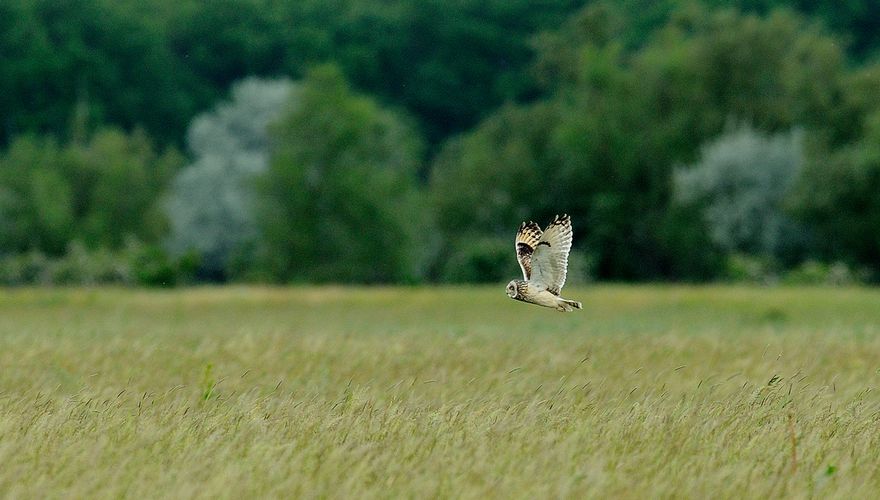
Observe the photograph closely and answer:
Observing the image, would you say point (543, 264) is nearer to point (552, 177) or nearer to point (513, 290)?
point (513, 290)

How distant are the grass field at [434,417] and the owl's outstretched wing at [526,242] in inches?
37.6

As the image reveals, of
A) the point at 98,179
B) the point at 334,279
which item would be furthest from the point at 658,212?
the point at 98,179

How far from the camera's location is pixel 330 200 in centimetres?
5475

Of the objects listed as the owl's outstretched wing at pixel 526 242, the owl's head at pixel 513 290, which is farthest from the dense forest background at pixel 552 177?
the owl's head at pixel 513 290

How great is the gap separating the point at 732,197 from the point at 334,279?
14.4 meters

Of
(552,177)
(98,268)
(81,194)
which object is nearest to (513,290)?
(98,268)

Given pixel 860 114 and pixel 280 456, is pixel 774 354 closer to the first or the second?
pixel 280 456

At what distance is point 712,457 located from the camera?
27.1 feet

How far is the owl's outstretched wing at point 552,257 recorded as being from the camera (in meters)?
9.18

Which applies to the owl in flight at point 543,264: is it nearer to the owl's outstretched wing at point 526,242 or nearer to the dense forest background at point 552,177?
the owl's outstretched wing at point 526,242

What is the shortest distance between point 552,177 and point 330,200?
11.8 metres

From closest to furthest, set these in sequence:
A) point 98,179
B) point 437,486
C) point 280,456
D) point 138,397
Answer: point 437,486
point 280,456
point 138,397
point 98,179

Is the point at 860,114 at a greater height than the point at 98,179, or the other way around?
the point at 860,114

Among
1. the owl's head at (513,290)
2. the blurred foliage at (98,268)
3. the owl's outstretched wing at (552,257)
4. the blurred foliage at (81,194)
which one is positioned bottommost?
the blurred foliage at (98,268)
